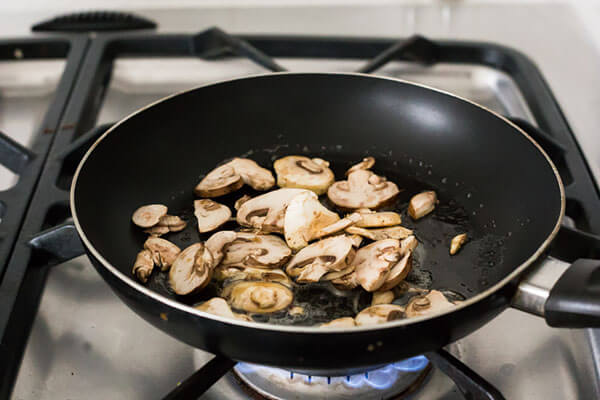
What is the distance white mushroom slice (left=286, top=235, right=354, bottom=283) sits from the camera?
0.49 metres

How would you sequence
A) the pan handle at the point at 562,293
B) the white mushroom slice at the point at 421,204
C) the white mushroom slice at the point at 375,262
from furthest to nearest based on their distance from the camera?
the white mushroom slice at the point at 421,204 → the white mushroom slice at the point at 375,262 → the pan handle at the point at 562,293

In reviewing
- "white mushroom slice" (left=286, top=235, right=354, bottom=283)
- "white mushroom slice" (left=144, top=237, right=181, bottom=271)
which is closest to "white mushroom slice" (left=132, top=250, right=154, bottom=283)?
"white mushroom slice" (left=144, top=237, right=181, bottom=271)

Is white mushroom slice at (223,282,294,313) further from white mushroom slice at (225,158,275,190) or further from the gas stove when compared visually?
white mushroom slice at (225,158,275,190)

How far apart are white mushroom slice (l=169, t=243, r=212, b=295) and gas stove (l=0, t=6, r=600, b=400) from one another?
1.8 inches

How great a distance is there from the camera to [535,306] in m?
0.39

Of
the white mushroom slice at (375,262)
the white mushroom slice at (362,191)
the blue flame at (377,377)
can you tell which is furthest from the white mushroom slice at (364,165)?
the blue flame at (377,377)

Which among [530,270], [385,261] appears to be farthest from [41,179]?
[530,270]

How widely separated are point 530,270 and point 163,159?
15.0 inches

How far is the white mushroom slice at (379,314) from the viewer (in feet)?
1.43

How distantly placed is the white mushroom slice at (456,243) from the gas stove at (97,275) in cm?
7

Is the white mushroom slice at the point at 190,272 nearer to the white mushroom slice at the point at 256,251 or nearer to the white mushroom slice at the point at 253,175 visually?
the white mushroom slice at the point at 256,251

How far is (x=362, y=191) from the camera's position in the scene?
595 mm

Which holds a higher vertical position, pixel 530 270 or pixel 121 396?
pixel 530 270

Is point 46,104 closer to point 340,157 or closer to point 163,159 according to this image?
point 163,159
